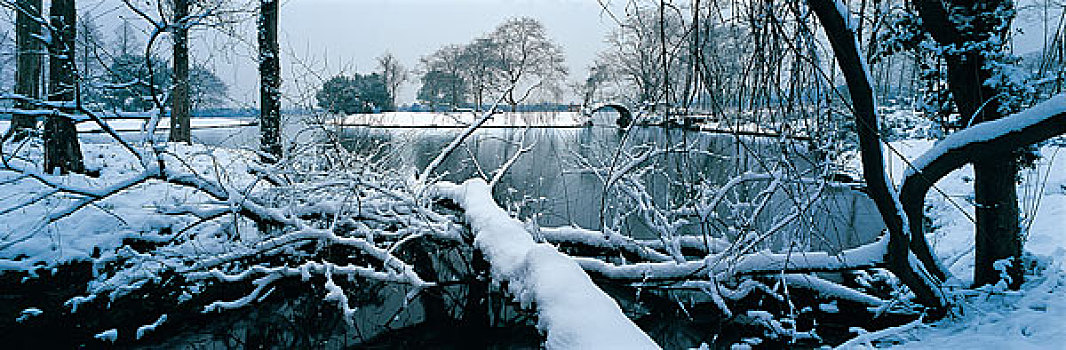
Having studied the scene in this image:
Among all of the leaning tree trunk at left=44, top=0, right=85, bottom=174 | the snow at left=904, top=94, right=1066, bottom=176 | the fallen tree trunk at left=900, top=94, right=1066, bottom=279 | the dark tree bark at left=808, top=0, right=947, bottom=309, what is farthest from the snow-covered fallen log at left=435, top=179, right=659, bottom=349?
the leaning tree trunk at left=44, top=0, right=85, bottom=174

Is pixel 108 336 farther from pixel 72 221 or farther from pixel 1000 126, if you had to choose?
pixel 1000 126

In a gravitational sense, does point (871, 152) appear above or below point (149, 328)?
above

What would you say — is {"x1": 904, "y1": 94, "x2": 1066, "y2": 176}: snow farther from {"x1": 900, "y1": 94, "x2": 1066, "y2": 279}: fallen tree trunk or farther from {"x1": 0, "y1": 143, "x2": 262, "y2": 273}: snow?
{"x1": 0, "y1": 143, "x2": 262, "y2": 273}: snow

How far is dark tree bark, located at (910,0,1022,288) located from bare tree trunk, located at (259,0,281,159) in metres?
7.03

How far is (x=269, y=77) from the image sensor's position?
7590mm

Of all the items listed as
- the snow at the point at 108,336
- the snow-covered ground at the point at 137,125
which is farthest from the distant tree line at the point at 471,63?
the snow at the point at 108,336

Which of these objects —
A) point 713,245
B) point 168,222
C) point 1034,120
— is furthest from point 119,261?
point 1034,120

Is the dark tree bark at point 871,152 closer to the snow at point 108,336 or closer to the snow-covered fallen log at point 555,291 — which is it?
the snow-covered fallen log at point 555,291

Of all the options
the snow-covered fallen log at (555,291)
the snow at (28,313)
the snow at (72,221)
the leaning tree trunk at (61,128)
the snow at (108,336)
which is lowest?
the snow at (108,336)

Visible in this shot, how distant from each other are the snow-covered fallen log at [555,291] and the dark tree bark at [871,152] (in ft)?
3.64

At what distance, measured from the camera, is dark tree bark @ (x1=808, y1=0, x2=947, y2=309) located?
1.90m

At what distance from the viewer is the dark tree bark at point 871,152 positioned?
74.8 inches

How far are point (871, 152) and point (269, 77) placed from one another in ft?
24.1

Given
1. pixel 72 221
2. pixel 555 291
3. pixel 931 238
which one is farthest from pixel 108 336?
pixel 931 238
